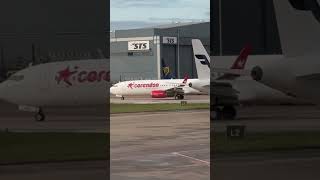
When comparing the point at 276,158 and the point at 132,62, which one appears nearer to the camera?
the point at 276,158

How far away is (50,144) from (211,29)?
508cm

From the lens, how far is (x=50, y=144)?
1301 cm

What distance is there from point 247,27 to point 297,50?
1.10 meters

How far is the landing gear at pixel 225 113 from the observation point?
757 inches

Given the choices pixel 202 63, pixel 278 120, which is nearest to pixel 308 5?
→ pixel 278 120

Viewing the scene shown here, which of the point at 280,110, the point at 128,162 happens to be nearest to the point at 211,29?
the point at 128,162

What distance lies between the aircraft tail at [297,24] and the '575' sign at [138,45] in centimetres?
6661

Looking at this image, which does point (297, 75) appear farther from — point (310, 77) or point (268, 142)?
point (268, 142)

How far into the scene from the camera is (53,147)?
12.7 metres

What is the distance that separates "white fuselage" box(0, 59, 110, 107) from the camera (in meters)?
15.3

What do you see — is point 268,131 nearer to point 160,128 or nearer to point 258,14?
Answer: point 160,128

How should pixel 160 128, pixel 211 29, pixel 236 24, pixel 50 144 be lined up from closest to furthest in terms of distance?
pixel 211 29, pixel 236 24, pixel 50 144, pixel 160 128

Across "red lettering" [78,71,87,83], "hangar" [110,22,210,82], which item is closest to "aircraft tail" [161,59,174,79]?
"hangar" [110,22,210,82]

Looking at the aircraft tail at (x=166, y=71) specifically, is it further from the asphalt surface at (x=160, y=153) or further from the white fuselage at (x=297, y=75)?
the white fuselage at (x=297, y=75)
